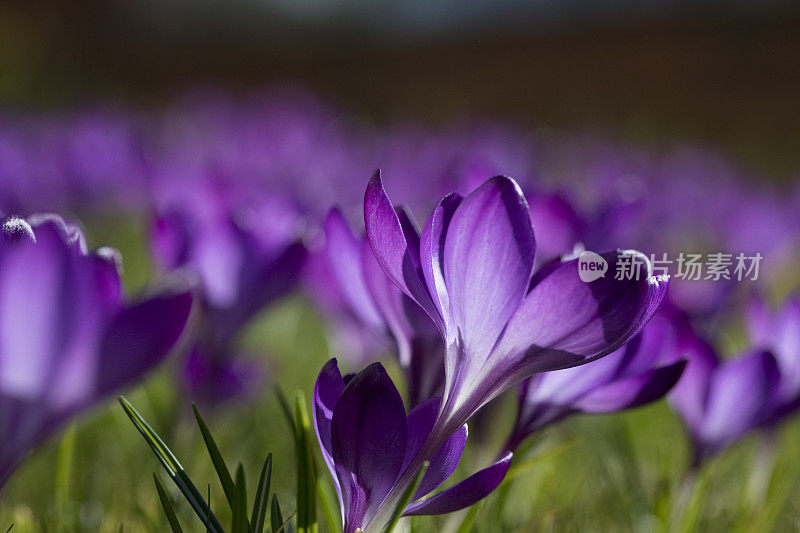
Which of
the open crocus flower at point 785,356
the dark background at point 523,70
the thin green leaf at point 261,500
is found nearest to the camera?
the thin green leaf at point 261,500

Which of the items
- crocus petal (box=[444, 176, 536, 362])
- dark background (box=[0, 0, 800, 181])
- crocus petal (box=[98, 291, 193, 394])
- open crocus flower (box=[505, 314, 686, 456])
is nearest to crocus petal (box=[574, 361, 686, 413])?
open crocus flower (box=[505, 314, 686, 456])

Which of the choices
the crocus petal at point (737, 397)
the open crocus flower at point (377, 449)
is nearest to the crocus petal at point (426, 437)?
the open crocus flower at point (377, 449)

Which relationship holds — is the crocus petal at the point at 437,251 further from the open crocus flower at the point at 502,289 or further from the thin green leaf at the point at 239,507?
the thin green leaf at the point at 239,507

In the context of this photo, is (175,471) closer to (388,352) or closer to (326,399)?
(326,399)

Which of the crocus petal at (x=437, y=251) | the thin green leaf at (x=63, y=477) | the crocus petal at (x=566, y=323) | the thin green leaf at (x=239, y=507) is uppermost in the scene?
the crocus petal at (x=437, y=251)

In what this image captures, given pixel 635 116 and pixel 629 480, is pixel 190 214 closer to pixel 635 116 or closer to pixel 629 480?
pixel 629 480

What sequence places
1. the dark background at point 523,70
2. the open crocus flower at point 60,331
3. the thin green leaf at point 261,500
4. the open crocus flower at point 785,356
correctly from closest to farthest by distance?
the open crocus flower at point 60,331 < the thin green leaf at point 261,500 < the open crocus flower at point 785,356 < the dark background at point 523,70

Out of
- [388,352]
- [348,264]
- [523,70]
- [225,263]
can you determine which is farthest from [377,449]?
[523,70]

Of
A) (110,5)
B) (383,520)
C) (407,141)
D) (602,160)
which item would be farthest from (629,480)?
(110,5)
